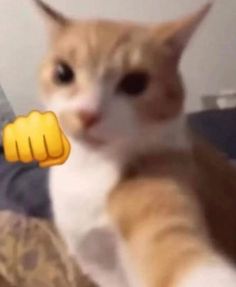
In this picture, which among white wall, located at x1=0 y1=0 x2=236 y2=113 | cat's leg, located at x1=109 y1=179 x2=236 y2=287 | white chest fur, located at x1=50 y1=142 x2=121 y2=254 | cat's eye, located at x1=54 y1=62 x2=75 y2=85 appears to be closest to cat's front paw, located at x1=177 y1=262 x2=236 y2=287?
cat's leg, located at x1=109 y1=179 x2=236 y2=287

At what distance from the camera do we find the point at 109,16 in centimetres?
164

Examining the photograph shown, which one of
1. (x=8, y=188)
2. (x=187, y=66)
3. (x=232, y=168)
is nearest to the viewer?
(x=232, y=168)

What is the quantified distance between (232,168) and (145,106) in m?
0.16

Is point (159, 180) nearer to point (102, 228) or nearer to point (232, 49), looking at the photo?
point (102, 228)

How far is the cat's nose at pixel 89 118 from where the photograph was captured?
0.62 m

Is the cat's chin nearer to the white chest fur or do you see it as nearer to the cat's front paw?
the white chest fur

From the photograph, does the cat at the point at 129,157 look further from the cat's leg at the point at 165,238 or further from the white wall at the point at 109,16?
the white wall at the point at 109,16

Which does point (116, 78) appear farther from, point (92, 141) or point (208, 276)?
point (208, 276)

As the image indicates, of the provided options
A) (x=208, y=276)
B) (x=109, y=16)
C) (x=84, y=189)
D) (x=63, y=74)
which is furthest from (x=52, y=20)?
(x=109, y=16)

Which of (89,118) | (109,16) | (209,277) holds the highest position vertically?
(89,118)

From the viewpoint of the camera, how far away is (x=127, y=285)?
69cm

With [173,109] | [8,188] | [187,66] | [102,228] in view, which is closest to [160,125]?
[173,109]

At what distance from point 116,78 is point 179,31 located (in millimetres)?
94

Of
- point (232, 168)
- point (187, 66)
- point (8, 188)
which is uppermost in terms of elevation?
point (232, 168)
